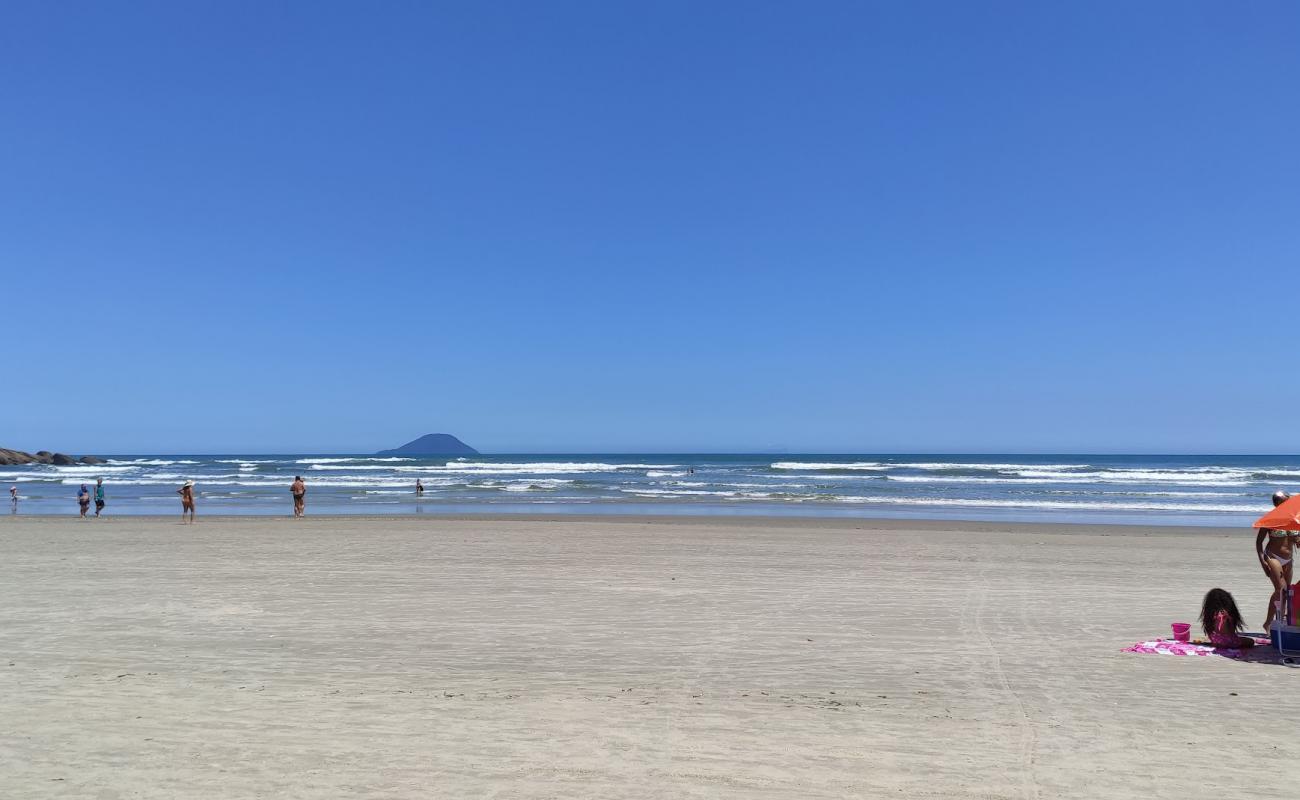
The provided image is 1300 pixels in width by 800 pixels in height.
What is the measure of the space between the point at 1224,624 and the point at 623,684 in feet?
18.3

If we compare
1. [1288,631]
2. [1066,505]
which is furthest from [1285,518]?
[1066,505]

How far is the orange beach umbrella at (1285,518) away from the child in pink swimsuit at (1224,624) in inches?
28.7

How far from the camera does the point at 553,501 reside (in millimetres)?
34844

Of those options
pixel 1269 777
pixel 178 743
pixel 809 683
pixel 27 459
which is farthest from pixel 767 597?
pixel 27 459

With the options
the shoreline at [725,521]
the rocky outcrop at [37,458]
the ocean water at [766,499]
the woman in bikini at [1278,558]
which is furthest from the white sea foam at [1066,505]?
the rocky outcrop at [37,458]

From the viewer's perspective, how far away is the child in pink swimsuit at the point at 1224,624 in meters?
7.82

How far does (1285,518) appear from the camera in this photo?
7539 millimetres

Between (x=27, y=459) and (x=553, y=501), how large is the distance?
9019 centimetres

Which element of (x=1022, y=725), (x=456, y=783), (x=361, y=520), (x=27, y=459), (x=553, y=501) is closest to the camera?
(x=456, y=783)

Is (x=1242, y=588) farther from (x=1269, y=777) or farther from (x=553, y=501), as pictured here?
(x=553, y=501)

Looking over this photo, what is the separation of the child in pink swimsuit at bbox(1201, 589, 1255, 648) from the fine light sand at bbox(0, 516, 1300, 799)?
0.51m

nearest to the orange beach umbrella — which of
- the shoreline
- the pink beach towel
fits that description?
the pink beach towel

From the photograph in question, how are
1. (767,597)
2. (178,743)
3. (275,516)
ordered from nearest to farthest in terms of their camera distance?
(178,743), (767,597), (275,516)

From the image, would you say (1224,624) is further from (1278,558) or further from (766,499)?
(766,499)
